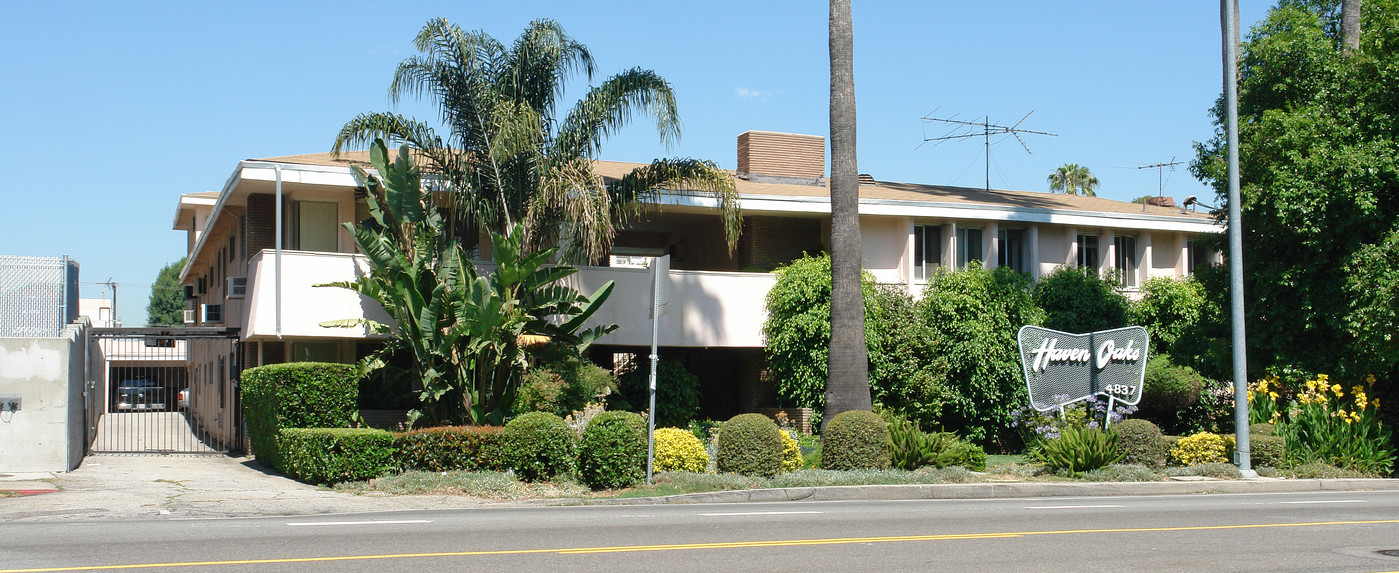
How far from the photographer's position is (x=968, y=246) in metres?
26.3

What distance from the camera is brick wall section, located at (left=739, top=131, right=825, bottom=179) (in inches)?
1125

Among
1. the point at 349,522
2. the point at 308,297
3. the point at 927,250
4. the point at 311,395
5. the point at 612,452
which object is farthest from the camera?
the point at 927,250

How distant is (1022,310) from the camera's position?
79.0 ft

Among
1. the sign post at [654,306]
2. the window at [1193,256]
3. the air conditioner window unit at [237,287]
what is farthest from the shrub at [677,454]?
the window at [1193,256]

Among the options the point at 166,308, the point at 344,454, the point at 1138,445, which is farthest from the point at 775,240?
the point at 166,308

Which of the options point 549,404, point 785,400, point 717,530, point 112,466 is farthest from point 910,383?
point 112,466

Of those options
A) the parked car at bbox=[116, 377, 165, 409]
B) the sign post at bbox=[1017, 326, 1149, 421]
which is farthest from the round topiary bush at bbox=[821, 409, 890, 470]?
the parked car at bbox=[116, 377, 165, 409]

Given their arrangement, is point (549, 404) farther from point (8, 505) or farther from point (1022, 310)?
point (1022, 310)

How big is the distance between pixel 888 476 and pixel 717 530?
6753 millimetres

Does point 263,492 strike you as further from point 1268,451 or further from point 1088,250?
point 1088,250

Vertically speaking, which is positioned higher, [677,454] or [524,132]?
[524,132]

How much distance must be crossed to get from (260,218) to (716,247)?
31.9 feet

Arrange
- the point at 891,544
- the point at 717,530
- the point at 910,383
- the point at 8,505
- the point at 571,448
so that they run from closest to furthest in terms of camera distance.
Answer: the point at 891,544 < the point at 717,530 < the point at 8,505 < the point at 571,448 < the point at 910,383

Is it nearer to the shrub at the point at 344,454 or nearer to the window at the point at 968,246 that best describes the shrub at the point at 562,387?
the shrub at the point at 344,454
